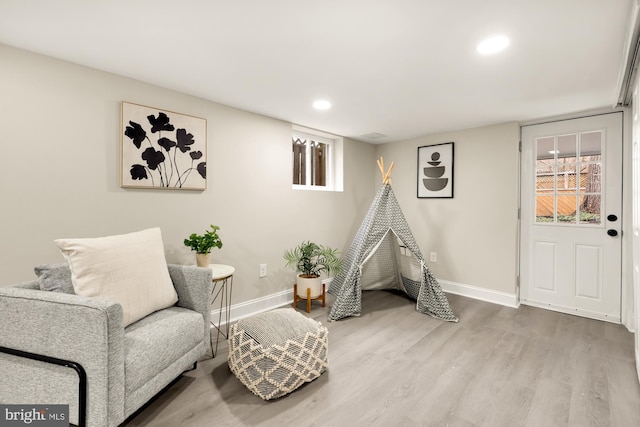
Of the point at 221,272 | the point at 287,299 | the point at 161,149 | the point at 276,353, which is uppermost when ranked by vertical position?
the point at 161,149

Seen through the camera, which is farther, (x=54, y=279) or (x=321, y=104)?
(x=321, y=104)

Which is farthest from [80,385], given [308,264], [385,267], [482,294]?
[482,294]

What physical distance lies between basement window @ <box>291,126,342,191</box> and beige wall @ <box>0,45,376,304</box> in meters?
0.33

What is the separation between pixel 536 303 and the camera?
343 cm

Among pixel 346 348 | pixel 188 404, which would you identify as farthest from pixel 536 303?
pixel 188 404

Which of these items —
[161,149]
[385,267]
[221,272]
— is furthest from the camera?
[385,267]

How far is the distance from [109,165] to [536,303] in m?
4.29

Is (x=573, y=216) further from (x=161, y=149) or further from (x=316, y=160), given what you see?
(x=161, y=149)

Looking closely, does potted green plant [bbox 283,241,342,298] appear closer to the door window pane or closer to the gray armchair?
the gray armchair

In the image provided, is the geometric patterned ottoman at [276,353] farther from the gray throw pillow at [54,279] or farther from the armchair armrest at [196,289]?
the gray throw pillow at [54,279]

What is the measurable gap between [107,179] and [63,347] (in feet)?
4.24

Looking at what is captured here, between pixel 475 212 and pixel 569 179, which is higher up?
pixel 569 179

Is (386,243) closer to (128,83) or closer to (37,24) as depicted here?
(128,83)

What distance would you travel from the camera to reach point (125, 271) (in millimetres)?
1693
